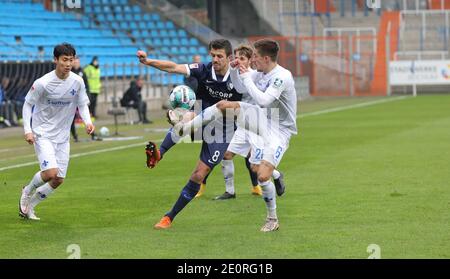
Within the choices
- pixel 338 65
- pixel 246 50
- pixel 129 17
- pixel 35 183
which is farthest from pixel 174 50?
pixel 246 50

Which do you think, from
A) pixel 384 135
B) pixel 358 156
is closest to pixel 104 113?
pixel 384 135

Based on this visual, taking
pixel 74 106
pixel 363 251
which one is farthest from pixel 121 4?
pixel 363 251

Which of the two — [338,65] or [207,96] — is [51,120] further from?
[338,65]

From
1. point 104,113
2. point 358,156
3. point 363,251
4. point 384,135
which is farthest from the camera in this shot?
point 104,113

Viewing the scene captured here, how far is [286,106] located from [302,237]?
1613 mm

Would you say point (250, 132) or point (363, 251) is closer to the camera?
point (363, 251)

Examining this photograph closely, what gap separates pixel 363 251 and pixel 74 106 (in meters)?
4.65

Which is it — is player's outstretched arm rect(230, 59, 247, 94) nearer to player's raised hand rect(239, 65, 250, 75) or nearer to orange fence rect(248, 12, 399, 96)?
player's raised hand rect(239, 65, 250, 75)

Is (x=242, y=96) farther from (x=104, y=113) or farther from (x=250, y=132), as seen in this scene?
(x=104, y=113)

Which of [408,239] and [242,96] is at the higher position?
[242,96]

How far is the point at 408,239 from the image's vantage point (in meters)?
11.2

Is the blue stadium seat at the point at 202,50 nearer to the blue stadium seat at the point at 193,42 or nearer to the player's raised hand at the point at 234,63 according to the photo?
the blue stadium seat at the point at 193,42

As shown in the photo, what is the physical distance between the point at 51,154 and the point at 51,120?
1.51 ft
